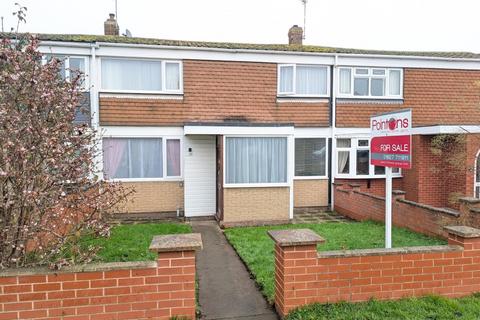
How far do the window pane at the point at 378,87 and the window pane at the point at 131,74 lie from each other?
7.33 meters

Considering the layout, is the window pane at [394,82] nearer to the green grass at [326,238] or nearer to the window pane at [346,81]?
the window pane at [346,81]

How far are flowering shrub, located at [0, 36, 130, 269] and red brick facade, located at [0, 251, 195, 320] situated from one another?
0.25 metres

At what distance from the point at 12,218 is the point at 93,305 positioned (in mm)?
1209

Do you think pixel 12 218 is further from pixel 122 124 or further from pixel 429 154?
pixel 429 154

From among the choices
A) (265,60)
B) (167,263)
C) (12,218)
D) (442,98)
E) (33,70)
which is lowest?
(167,263)

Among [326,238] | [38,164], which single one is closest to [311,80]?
[326,238]

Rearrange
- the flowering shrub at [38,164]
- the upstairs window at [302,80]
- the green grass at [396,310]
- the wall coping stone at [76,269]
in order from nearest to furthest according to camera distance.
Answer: the wall coping stone at [76,269]
the flowering shrub at [38,164]
the green grass at [396,310]
the upstairs window at [302,80]

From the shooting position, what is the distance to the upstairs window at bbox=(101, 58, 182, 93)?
34.1 feet

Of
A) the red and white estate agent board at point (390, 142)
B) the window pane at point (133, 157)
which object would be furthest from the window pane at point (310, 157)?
the red and white estate agent board at point (390, 142)

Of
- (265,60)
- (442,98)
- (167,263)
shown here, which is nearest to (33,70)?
(167,263)

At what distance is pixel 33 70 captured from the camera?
3561mm

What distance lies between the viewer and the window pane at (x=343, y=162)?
38.3ft

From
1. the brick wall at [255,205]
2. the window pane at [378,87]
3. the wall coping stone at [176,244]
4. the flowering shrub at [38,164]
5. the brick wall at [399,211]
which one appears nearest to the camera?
the flowering shrub at [38,164]

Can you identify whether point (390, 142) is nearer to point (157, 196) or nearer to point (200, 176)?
point (200, 176)
